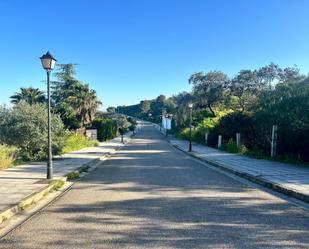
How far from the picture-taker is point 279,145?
22984 mm

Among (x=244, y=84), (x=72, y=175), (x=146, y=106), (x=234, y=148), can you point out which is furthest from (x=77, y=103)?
(x=146, y=106)

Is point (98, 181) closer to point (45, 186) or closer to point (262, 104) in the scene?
point (45, 186)

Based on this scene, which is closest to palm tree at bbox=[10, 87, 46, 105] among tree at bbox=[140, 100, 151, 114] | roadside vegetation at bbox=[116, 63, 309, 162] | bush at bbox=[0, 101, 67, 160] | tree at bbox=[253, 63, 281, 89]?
roadside vegetation at bbox=[116, 63, 309, 162]

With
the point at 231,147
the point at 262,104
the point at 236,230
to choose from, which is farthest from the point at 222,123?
the point at 236,230

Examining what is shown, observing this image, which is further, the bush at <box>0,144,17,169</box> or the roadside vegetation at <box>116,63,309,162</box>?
the roadside vegetation at <box>116,63,309,162</box>

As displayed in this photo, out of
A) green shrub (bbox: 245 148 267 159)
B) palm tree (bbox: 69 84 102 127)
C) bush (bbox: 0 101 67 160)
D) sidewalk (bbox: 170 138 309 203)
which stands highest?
palm tree (bbox: 69 84 102 127)

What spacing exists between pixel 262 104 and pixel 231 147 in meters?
6.94

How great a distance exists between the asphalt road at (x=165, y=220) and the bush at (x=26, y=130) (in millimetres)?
9451

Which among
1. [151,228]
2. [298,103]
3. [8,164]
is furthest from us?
[298,103]

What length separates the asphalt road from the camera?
6785 mm

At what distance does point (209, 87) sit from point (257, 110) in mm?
35465

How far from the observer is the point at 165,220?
8.34 meters

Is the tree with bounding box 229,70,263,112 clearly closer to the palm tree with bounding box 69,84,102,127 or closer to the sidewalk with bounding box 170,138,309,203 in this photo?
the palm tree with bounding box 69,84,102,127

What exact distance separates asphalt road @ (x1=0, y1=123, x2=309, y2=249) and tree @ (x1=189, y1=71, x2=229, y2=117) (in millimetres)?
47067
